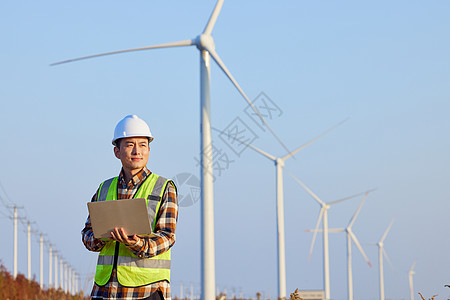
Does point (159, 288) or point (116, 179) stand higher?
point (116, 179)

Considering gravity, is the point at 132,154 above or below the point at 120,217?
above

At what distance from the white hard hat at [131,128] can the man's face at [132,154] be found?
0.04m

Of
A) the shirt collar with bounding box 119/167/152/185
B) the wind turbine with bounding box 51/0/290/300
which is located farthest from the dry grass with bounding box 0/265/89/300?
the shirt collar with bounding box 119/167/152/185

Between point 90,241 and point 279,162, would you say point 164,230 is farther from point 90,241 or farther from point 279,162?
point 279,162

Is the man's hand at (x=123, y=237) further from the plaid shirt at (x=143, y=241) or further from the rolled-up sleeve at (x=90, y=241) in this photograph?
the rolled-up sleeve at (x=90, y=241)

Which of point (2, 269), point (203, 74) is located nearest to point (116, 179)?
point (203, 74)

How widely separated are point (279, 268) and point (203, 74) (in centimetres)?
1499

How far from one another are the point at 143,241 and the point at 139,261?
0.63ft

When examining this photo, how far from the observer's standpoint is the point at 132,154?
581cm

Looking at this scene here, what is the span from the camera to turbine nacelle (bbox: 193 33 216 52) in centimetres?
2259

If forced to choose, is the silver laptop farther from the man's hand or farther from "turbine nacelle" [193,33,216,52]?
"turbine nacelle" [193,33,216,52]

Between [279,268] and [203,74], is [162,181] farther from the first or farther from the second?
[279,268]

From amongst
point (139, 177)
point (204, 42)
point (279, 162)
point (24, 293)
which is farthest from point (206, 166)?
point (279, 162)

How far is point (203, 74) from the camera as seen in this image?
856 inches
